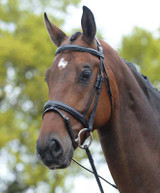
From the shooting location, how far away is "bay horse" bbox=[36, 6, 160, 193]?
3.75 meters

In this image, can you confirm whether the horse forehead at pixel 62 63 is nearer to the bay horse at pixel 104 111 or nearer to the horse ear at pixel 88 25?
the bay horse at pixel 104 111

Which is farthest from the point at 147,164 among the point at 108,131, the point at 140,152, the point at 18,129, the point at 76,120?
the point at 18,129

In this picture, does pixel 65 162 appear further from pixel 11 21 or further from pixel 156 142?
pixel 11 21

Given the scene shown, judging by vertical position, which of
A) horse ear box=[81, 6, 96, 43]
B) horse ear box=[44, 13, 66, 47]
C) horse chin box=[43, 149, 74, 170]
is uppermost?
horse ear box=[44, 13, 66, 47]

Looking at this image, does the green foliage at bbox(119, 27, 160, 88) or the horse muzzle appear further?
the green foliage at bbox(119, 27, 160, 88)

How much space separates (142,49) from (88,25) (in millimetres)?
20295

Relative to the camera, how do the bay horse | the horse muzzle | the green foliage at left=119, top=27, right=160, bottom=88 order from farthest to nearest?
the green foliage at left=119, top=27, right=160, bottom=88 < the bay horse < the horse muzzle

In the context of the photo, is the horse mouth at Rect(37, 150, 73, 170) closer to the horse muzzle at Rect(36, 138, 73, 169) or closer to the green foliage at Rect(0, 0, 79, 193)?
the horse muzzle at Rect(36, 138, 73, 169)

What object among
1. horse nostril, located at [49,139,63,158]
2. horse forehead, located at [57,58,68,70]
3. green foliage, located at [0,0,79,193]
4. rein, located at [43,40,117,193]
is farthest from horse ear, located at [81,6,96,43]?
green foliage, located at [0,0,79,193]

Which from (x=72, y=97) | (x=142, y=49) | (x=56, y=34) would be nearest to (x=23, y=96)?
(x=142, y=49)

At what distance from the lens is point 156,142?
4.29 metres

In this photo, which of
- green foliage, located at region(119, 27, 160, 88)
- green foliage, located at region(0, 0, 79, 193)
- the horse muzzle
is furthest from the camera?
green foliage, located at region(119, 27, 160, 88)

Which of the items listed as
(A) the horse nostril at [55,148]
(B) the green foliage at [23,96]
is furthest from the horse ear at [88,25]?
(B) the green foliage at [23,96]

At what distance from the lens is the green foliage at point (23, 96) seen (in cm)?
2050
